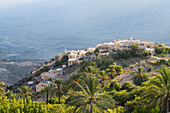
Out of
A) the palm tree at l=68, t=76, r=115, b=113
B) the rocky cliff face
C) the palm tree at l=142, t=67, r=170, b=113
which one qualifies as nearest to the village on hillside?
the rocky cliff face

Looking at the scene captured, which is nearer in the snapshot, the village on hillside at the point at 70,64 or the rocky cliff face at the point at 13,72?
the village on hillside at the point at 70,64

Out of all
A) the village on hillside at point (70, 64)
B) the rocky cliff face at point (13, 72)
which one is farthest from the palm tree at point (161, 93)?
the rocky cliff face at point (13, 72)

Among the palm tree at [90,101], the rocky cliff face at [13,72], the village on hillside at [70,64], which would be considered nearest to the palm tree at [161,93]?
the palm tree at [90,101]

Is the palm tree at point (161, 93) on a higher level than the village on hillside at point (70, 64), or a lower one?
lower

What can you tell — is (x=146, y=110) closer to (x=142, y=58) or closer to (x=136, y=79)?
(x=136, y=79)

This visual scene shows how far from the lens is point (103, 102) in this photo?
12.0 meters

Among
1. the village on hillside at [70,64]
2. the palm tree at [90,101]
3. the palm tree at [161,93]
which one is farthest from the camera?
the village on hillside at [70,64]

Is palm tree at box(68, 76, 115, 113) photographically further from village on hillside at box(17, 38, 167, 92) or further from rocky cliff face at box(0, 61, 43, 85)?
rocky cliff face at box(0, 61, 43, 85)

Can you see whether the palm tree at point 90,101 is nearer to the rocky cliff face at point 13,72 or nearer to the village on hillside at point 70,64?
the village on hillside at point 70,64

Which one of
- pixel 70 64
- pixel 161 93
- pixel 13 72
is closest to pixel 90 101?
pixel 161 93

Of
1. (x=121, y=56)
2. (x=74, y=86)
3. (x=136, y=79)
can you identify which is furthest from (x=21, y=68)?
(x=136, y=79)

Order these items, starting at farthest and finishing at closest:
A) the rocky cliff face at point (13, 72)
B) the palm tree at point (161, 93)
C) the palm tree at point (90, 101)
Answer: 1. the rocky cliff face at point (13, 72)
2. the palm tree at point (90, 101)
3. the palm tree at point (161, 93)

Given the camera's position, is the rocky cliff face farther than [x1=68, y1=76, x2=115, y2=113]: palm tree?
Yes

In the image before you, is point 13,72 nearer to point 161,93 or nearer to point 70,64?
point 70,64
